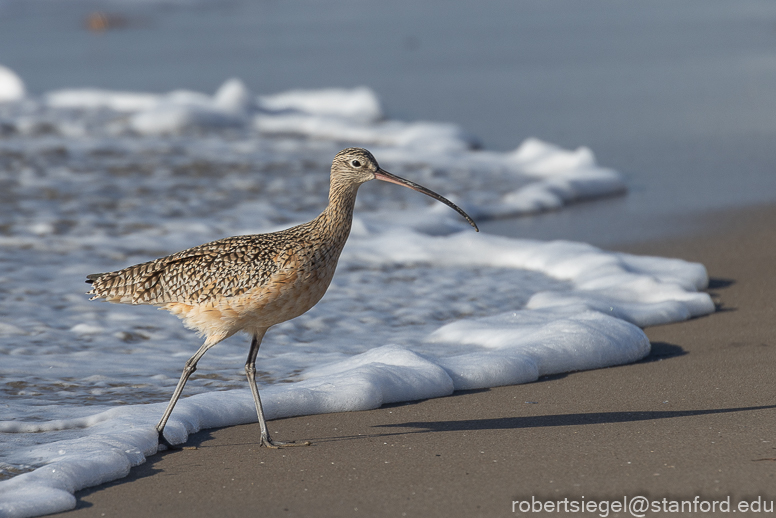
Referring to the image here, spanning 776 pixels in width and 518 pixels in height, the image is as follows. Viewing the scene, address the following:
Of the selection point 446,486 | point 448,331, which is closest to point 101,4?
point 448,331

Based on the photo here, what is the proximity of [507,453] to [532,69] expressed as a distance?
446 inches

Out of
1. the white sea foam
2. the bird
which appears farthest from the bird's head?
the white sea foam

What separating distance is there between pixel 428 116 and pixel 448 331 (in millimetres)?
7271

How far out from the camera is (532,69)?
14.6 metres

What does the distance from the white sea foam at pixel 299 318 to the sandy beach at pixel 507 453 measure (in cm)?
18

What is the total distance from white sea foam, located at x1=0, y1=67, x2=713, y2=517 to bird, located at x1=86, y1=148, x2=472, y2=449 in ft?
1.59

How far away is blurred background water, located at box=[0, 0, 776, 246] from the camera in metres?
9.55

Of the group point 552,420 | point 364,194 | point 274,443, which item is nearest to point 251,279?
point 274,443

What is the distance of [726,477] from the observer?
11.9 ft

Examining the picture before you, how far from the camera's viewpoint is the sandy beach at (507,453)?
3.58 m

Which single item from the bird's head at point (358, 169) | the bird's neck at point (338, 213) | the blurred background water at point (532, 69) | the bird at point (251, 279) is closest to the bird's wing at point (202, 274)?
the bird at point (251, 279)

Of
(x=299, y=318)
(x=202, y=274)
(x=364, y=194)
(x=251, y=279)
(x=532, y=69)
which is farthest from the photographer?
(x=532, y=69)

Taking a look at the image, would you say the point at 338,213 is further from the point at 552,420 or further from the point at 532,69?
the point at 532,69

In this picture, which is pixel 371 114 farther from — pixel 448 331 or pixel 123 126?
pixel 448 331
